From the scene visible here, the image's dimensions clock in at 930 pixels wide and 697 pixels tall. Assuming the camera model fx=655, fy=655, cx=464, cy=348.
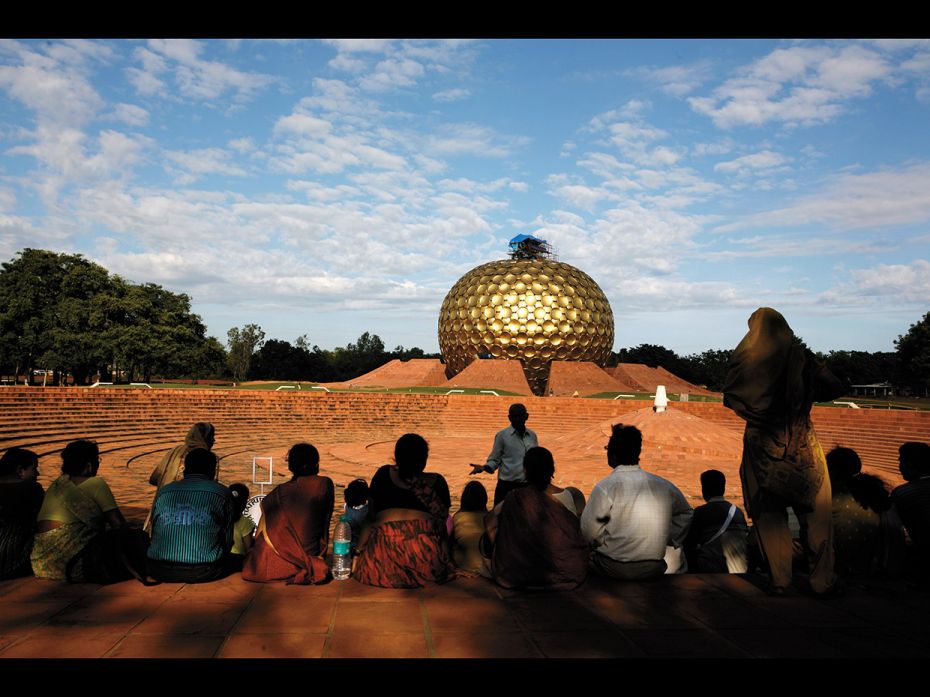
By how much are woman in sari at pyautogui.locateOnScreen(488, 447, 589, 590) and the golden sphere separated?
34.7m

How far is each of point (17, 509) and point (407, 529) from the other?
2.46 metres

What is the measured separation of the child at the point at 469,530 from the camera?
14.7ft

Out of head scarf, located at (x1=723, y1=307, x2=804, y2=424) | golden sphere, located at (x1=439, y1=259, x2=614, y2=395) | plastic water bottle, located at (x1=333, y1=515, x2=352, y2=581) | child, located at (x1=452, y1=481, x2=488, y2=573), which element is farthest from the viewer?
golden sphere, located at (x1=439, y1=259, x2=614, y2=395)

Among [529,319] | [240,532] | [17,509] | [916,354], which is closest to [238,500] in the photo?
[240,532]

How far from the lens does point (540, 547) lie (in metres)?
3.91

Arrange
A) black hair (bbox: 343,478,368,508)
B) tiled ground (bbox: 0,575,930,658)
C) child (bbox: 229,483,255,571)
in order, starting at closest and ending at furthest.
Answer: tiled ground (bbox: 0,575,930,658) < child (bbox: 229,483,255,571) < black hair (bbox: 343,478,368,508)

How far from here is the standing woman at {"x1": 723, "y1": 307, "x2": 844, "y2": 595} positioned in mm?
3812

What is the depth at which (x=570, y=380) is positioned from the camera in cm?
3597

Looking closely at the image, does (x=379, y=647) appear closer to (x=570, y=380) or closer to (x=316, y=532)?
(x=316, y=532)

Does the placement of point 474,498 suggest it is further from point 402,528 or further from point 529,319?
point 529,319

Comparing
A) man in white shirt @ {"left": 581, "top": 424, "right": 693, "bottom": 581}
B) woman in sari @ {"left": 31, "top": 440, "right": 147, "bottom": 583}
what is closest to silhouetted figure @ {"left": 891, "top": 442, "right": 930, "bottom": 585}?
man in white shirt @ {"left": 581, "top": 424, "right": 693, "bottom": 581}

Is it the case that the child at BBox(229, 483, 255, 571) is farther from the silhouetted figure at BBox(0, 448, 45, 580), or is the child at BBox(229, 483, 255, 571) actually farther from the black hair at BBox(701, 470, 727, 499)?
the black hair at BBox(701, 470, 727, 499)

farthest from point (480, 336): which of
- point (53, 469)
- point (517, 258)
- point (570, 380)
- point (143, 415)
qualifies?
point (53, 469)
